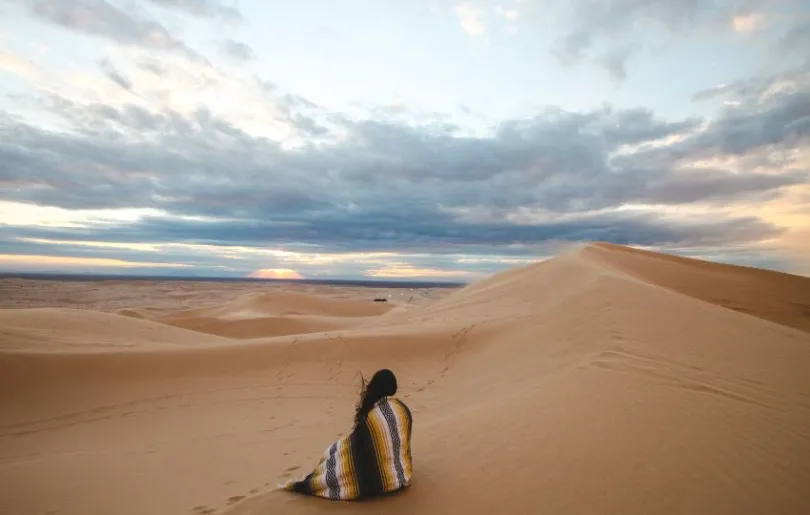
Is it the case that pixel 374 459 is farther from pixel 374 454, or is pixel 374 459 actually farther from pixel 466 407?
pixel 466 407

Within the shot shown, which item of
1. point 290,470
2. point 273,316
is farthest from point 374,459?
point 273,316

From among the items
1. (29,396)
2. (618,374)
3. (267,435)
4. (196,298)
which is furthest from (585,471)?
(196,298)

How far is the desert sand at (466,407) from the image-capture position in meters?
3.48

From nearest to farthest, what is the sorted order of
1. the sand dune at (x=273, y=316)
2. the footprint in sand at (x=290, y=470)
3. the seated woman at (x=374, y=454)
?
the seated woman at (x=374, y=454), the footprint in sand at (x=290, y=470), the sand dune at (x=273, y=316)

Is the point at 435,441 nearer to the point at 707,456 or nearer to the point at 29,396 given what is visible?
the point at 707,456

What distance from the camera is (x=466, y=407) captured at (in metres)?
6.01

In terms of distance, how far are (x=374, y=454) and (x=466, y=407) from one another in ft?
9.22

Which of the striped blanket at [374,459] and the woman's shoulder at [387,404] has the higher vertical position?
the woman's shoulder at [387,404]

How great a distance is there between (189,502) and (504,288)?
1194 cm

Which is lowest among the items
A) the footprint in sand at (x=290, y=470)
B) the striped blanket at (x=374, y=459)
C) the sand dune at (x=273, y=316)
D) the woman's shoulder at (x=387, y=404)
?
the sand dune at (x=273, y=316)

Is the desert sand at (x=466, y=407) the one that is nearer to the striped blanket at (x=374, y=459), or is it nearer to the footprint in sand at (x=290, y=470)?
the footprint in sand at (x=290, y=470)

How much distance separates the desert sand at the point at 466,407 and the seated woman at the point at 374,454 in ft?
0.46

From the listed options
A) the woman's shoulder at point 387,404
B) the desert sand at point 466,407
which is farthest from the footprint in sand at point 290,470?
the woman's shoulder at point 387,404

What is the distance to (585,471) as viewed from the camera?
3500 mm
